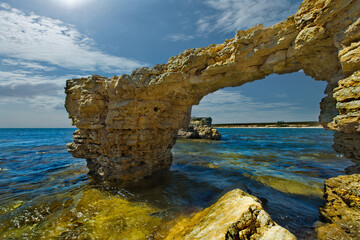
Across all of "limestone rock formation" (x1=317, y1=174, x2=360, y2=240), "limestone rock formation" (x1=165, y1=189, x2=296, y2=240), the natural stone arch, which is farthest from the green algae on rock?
"limestone rock formation" (x1=317, y1=174, x2=360, y2=240)

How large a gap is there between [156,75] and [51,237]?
8214 mm

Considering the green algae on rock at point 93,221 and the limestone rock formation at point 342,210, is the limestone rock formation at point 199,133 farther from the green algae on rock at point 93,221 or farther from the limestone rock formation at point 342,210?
the limestone rock formation at point 342,210

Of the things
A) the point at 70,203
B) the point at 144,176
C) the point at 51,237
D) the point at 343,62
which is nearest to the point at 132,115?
the point at 144,176

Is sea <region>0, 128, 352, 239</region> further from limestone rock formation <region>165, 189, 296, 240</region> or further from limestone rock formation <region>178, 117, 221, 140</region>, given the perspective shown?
limestone rock formation <region>178, 117, 221, 140</region>

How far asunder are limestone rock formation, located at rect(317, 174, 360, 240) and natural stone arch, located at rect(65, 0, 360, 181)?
1.27 m

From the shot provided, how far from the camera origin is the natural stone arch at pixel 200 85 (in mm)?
4758

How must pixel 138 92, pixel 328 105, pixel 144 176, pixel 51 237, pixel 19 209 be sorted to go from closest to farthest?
pixel 51 237 → pixel 328 105 → pixel 19 209 → pixel 138 92 → pixel 144 176

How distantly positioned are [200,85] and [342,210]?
24.0ft

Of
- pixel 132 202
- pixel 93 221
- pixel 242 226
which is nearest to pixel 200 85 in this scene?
pixel 242 226

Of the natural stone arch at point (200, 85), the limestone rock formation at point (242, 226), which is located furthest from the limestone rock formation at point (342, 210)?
the limestone rock formation at point (242, 226)

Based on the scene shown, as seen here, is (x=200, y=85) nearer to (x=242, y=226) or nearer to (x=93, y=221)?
(x=242, y=226)

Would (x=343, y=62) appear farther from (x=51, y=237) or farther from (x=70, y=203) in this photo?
(x=70, y=203)

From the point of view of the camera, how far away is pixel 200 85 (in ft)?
28.0

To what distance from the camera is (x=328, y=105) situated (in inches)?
249
